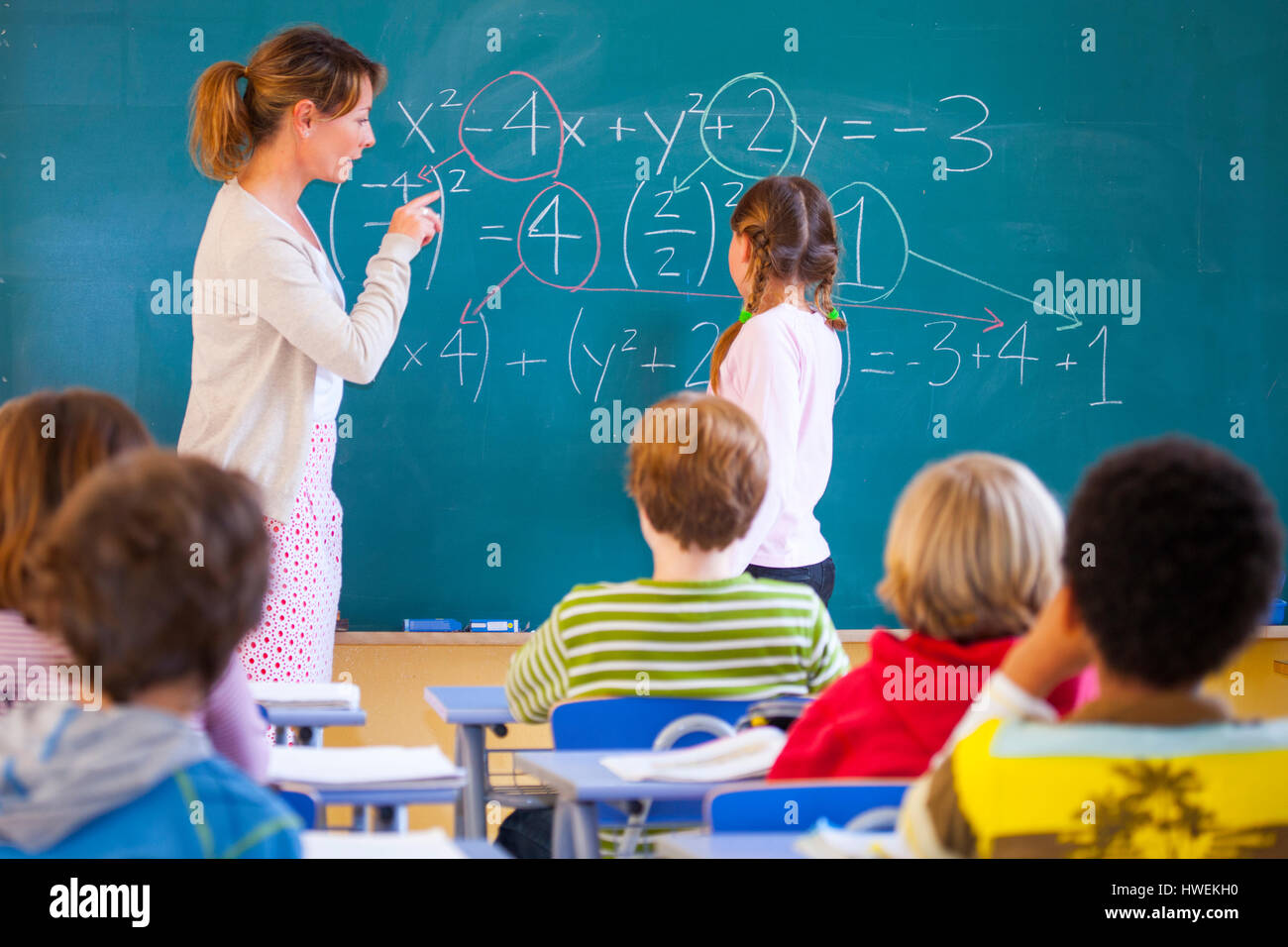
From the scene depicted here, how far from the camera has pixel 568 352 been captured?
12.4 feet

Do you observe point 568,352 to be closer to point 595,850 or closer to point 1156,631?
point 595,850

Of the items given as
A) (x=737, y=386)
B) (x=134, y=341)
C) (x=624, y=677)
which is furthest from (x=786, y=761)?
(x=134, y=341)

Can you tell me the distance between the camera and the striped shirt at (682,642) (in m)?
2.19

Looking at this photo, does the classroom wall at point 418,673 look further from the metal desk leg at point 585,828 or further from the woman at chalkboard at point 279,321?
the metal desk leg at point 585,828

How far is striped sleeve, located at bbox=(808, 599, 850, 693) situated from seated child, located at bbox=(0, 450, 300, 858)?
4.02ft

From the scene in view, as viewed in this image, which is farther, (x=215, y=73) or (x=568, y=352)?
(x=568, y=352)

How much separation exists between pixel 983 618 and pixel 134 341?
2670 millimetres

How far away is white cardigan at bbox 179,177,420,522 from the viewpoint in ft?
9.59

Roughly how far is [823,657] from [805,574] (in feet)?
3.70

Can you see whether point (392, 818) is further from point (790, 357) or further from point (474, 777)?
point (790, 357)

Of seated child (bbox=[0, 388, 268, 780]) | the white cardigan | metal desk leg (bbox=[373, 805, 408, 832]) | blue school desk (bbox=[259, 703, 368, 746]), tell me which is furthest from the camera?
the white cardigan

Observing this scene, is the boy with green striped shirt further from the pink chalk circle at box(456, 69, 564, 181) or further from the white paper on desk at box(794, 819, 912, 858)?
the pink chalk circle at box(456, 69, 564, 181)

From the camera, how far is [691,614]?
2.20 metres

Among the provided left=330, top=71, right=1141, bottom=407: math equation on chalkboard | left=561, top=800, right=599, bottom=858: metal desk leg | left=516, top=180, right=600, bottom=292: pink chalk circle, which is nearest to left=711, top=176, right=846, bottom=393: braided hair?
left=330, top=71, right=1141, bottom=407: math equation on chalkboard
